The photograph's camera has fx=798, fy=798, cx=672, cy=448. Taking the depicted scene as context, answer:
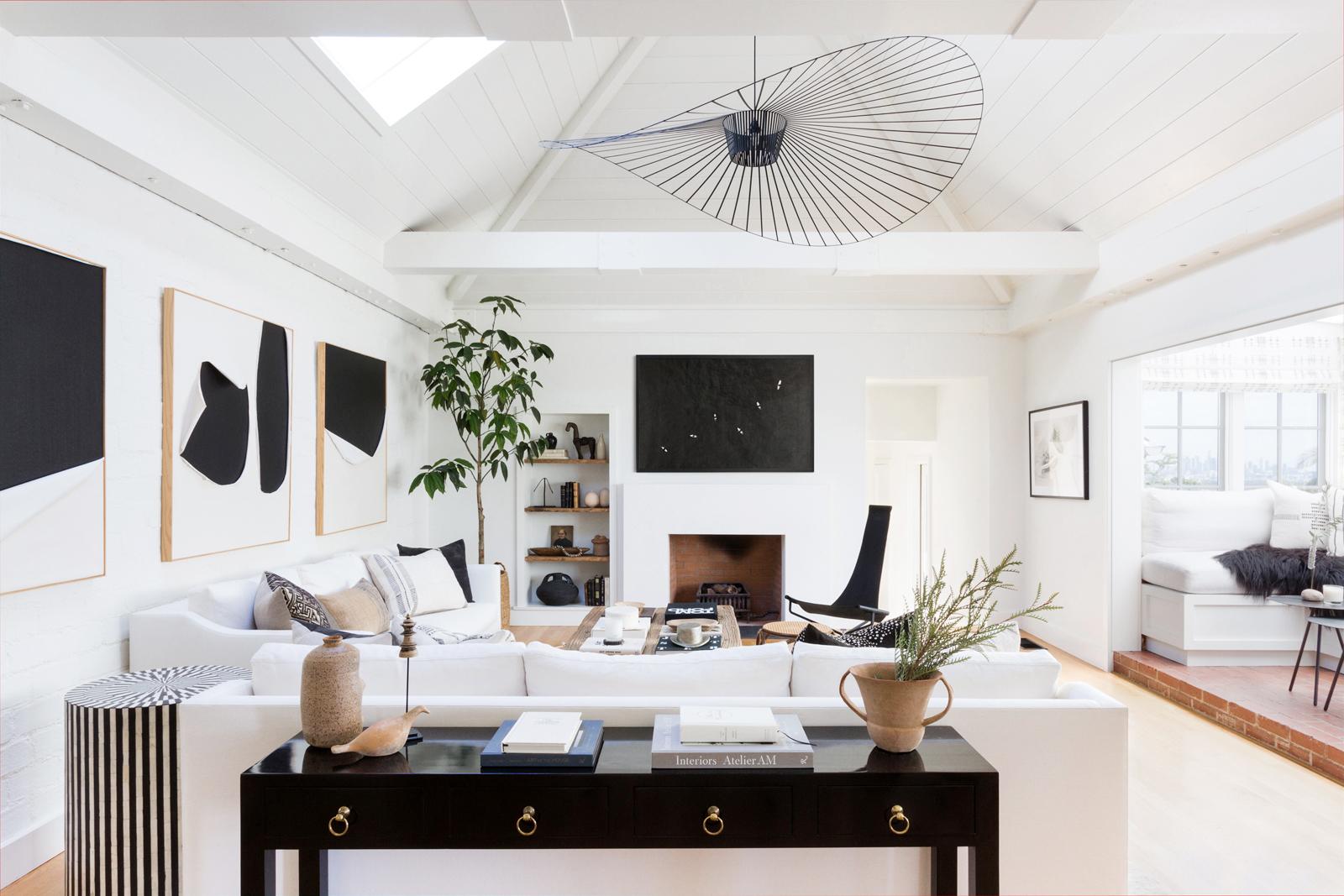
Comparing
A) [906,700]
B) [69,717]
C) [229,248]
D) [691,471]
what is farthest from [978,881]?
[691,471]

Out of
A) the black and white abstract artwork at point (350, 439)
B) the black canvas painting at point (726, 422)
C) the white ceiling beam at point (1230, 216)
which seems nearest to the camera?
the white ceiling beam at point (1230, 216)

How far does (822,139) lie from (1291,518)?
14.0ft

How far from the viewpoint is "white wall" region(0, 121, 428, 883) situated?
2.50 metres

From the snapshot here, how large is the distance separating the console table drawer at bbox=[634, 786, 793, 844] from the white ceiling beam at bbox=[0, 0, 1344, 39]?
1888 mm

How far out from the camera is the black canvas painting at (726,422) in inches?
252

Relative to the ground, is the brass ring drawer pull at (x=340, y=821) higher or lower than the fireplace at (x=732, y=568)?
higher

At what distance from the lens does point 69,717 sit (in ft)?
6.80

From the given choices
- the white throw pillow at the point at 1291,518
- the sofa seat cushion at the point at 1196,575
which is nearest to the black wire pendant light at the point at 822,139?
the sofa seat cushion at the point at 1196,575

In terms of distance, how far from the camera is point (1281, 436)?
604cm

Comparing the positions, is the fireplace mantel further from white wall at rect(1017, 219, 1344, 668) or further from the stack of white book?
the stack of white book

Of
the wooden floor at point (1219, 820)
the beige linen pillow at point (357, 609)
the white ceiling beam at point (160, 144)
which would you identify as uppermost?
the white ceiling beam at point (160, 144)

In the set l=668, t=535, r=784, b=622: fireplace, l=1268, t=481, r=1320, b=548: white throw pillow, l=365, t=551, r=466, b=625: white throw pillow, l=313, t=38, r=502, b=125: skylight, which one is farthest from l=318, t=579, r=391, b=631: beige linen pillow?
l=1268, t=481, r=1320, b=548: white throw pillow

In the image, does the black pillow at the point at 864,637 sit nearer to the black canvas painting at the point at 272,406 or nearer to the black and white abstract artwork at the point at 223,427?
the black and white abstract artwork at the point at 223,427

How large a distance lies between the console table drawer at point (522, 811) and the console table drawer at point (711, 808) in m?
0.09
